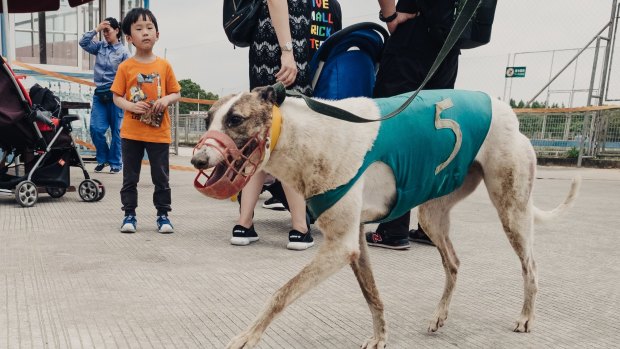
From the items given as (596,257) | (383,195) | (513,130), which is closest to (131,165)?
(383,195)

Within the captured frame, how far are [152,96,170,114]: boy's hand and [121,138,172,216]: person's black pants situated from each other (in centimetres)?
28

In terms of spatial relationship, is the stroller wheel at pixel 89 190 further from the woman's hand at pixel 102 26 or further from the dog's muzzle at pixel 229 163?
the dog's muzzle at pixel 229 163

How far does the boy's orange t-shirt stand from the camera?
3885 millimetres

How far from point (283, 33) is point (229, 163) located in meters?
1.55

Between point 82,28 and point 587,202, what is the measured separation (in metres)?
9.32

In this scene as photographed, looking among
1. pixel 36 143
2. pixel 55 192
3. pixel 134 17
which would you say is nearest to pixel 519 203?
pixel 134 17

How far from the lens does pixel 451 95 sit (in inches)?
85.0

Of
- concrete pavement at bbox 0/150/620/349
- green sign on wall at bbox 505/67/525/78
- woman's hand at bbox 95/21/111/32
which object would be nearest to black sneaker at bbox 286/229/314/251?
concrete pavement at bbox 0/150/620/349

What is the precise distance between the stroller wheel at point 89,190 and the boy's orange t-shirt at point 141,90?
5.07ft

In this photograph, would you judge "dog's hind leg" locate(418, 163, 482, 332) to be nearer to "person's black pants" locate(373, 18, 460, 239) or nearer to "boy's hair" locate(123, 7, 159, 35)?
"person's black pants" locate(373, 18, 460, 239)

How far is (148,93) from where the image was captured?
3938 millimetres

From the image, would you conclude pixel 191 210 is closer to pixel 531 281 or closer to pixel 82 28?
Answer: pixel 531 281

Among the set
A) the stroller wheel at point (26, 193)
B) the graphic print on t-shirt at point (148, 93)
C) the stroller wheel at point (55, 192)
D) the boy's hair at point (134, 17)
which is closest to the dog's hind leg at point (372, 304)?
the graphic print on t-shirt at point (148, 93)

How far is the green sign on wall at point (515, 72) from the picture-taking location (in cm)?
1412
